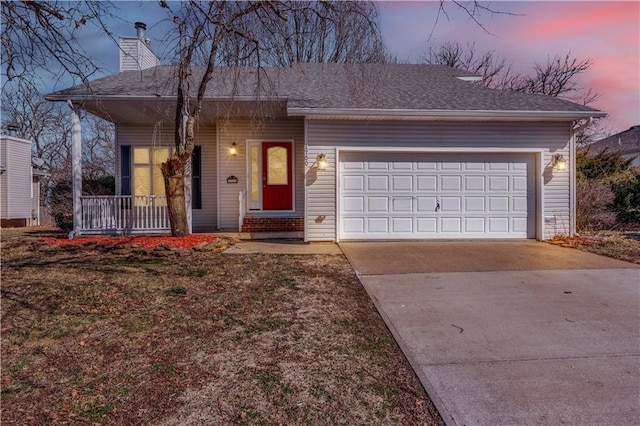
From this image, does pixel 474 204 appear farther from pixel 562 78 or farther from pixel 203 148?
pixel 562 78

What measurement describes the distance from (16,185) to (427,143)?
1904cm

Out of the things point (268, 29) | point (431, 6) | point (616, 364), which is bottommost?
point (616, 364)

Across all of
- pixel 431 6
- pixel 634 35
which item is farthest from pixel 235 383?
pixel 634 35

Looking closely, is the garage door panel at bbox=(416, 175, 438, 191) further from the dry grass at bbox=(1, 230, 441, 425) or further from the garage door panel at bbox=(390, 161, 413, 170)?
the dry grass at bbox=(1, 230, 441, 425)

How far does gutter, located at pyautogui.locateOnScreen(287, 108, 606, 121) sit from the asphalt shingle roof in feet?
0.40

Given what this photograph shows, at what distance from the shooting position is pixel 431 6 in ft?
14.7

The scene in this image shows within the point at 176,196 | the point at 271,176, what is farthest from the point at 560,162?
the point at 176,196

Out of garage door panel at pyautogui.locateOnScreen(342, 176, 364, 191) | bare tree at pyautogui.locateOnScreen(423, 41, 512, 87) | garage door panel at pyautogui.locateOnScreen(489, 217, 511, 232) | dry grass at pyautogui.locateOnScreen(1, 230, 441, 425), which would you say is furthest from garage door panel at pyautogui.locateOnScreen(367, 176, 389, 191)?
bare tree at pyautogui.locateOnScreen(423, 41, 512, 87)

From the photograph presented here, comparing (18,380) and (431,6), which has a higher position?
(431,6)

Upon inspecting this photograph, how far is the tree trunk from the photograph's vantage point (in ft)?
27.9

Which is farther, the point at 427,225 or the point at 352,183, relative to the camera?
the point at 427,225

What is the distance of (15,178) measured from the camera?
17703mm

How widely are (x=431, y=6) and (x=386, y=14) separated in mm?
1591

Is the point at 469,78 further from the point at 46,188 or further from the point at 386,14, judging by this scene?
the point at 46,188
